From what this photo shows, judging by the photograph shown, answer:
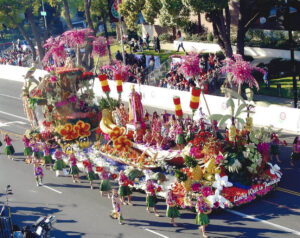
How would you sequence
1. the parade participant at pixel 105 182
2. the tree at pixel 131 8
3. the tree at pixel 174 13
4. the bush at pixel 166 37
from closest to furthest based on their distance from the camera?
the parade participant at pixel 105 182 → the tree at pixel 174 13 → the tree at pixel 131 8 → the bush at pixel 166 37

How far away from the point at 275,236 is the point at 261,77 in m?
17.6

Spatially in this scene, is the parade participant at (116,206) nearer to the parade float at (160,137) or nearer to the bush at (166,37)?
the parade float at (160,137)

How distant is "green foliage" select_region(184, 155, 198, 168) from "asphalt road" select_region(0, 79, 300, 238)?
5.47 feet

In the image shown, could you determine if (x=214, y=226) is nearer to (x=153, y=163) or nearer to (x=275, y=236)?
(x=275, y=236)

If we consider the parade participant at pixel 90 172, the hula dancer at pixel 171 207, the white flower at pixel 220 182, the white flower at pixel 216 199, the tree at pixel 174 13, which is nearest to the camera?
the hula dancer at pixel 171 207

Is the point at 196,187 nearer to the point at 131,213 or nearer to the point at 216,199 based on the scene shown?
the point at 216,199

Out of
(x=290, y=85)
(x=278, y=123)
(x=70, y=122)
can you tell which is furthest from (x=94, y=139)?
(x=290, y=85)

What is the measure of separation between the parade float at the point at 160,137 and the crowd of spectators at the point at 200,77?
7.77 m

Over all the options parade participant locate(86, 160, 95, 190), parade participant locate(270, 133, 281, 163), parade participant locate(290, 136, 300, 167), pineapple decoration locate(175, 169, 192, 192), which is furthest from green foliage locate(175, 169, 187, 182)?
parade participant locate(290, 136, 300, 167)

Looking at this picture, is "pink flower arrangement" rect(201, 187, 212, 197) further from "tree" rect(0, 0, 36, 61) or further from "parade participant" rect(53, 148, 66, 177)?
"tree" rect(0, 0, 36, 61)

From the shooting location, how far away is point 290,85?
29.1m

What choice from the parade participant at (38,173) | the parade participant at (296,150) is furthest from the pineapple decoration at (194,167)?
the parade participant at (38,173)

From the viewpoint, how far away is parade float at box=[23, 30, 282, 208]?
1680 cm

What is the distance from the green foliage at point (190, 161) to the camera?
16703 mm
